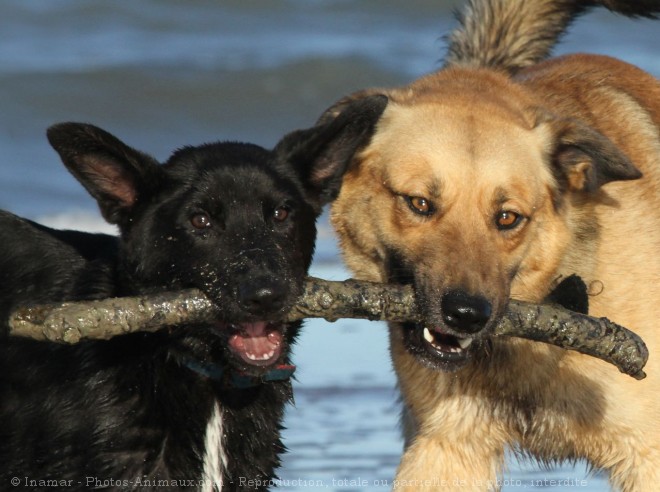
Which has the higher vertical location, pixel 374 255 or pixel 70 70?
pixel 374 255

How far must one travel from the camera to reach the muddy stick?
443cm

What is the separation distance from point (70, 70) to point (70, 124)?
36.1 feet

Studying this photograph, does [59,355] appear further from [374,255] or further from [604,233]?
[604,233]

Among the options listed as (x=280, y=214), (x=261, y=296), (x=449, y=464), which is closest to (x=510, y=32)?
(x=449, y=464)

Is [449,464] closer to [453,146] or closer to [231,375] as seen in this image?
[231,375]

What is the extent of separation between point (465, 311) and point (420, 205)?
63cm

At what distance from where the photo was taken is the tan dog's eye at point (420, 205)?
5.18m

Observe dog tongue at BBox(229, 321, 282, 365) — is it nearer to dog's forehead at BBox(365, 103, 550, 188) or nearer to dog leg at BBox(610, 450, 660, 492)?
dog's forehead at BBox(365, 103, 550, 188)

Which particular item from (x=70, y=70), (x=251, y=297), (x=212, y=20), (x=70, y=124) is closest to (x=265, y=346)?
(x=251, y=297)

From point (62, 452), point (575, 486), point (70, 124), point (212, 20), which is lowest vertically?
point (212, 20)

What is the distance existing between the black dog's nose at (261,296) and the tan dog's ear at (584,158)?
1.59m

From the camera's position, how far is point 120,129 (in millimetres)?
13766

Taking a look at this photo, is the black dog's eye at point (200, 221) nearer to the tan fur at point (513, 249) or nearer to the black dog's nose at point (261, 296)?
the black dog's nose at point (261, 296)

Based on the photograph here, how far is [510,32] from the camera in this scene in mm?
7484
